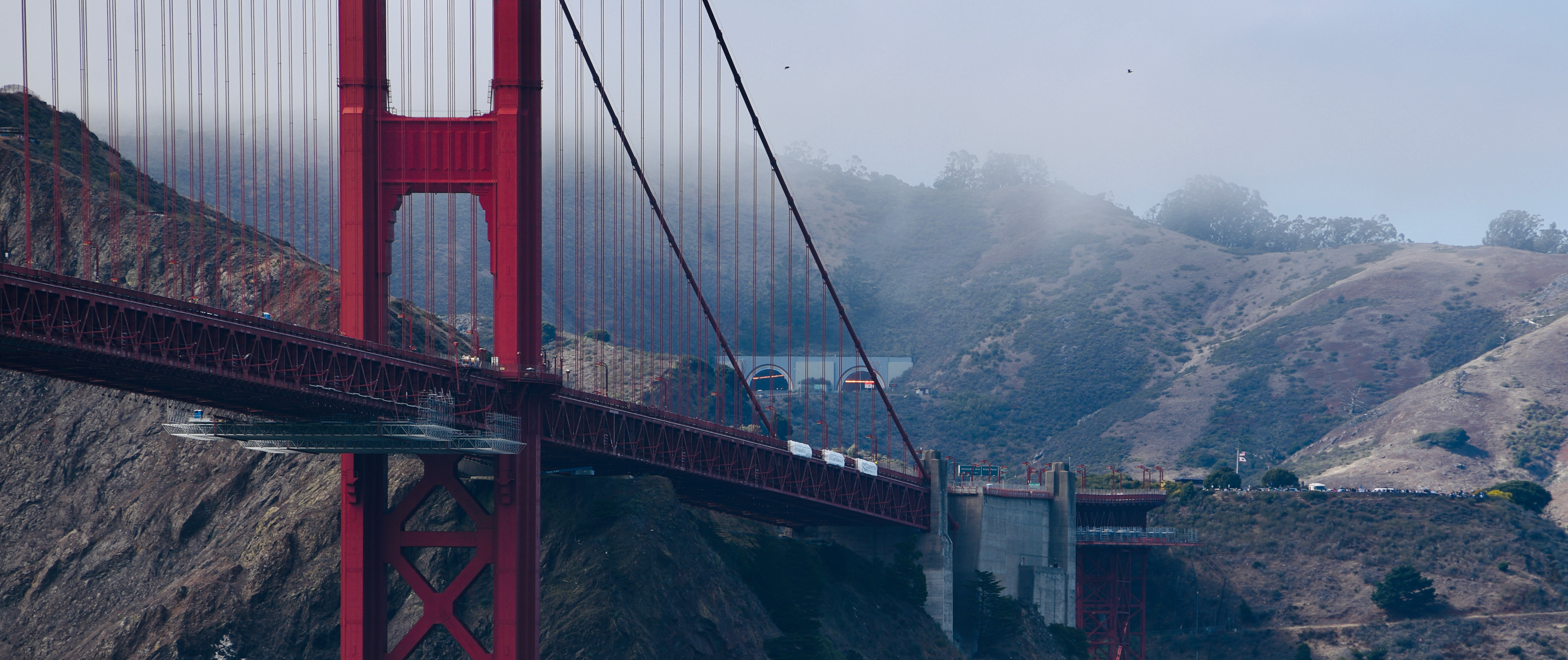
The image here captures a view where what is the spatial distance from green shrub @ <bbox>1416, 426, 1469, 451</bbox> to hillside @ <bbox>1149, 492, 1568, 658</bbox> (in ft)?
111

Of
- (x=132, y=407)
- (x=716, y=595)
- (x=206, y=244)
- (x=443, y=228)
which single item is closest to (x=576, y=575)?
(x=716, y=595)

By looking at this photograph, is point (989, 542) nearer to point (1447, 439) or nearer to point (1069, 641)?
point (1069, 641)

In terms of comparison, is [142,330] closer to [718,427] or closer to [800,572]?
[718,427]

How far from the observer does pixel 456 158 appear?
55.6 metres

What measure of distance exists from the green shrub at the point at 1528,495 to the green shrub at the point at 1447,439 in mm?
26475

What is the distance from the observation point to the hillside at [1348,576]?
4387 inches

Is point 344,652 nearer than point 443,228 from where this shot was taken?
Yes

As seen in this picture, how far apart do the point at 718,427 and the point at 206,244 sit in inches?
1107

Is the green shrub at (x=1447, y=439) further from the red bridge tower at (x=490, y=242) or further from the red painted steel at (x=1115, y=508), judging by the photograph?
the red bridge tower at (x=490, y=242)

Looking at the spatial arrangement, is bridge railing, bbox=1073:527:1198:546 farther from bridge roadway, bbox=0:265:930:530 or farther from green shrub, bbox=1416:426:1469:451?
green shrub, bbox=1416:426:1469:451

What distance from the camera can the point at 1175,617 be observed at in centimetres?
11475

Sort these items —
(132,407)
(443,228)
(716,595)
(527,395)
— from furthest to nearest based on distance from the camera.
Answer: (443,228), (132,407), (716,595), (527,395)

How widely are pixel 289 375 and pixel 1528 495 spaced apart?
10592 cm

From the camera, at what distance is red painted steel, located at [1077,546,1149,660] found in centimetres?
10431
